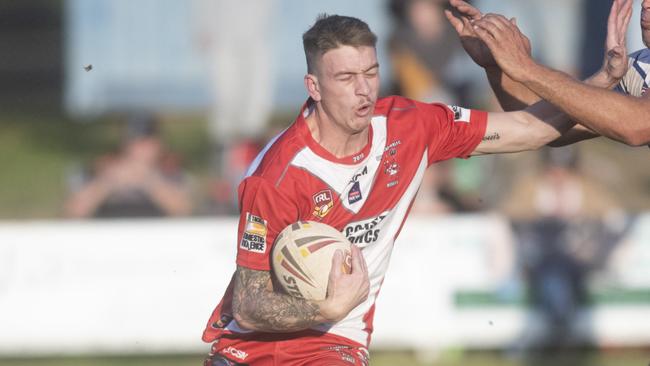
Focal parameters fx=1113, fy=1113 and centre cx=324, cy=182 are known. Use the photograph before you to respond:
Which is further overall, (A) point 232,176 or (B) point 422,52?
(B) point 422,52

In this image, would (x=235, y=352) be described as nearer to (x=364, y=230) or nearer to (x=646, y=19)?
(x=364, y=230)

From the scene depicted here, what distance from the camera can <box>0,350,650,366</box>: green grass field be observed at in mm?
10438

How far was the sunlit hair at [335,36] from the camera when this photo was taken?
551 cm

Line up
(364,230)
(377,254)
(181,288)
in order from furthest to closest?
1. (181,288)
2. (377,254)
3. (364,230)

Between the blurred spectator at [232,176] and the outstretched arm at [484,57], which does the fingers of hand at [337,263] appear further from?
the blurred spectator at [232,176]

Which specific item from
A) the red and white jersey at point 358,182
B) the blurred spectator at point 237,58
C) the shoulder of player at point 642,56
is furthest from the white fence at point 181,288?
the shoulder of player at point 642,56

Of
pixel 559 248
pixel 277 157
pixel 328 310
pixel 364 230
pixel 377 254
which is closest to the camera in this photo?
pixel 328 310

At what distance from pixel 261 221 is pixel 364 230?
0.64 m

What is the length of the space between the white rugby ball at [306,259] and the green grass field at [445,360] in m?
5.18

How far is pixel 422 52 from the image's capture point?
13.1m

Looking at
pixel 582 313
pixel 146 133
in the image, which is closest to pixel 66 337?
pixel 146 133

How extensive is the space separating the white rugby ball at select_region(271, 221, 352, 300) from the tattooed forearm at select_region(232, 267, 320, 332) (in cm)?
6

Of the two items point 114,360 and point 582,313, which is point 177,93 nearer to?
point 114,360

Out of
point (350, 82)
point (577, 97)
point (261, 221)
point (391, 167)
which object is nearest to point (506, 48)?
point (577, 97)
